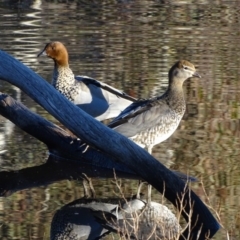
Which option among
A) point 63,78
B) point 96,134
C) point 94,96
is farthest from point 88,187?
point 63,78

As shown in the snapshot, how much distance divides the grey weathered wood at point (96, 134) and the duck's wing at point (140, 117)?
1.23m

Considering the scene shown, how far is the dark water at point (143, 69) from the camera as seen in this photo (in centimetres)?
736

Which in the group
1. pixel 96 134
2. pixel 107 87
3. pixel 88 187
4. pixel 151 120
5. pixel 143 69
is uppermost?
pixel 96 134

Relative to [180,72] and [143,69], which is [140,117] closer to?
[180,72]

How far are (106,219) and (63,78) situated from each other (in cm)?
305

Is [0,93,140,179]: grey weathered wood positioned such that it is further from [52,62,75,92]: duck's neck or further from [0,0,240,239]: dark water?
[52,62,75,92]: duck's neck

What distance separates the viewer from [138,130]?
8.07m

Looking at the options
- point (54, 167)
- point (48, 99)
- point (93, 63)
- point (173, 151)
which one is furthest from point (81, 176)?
point (93, 63)

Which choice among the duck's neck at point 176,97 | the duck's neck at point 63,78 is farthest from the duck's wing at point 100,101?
the duck's neck at point 176,97

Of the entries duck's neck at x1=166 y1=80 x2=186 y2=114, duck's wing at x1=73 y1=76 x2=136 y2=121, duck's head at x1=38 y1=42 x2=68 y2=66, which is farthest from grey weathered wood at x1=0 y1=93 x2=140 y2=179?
duck's head at x1=38 y1=42 x2=68 y2=66

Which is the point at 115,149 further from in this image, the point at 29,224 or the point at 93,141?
the point at 29,224

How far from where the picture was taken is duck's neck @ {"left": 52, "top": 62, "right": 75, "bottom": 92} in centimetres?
948

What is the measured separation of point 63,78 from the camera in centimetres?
956

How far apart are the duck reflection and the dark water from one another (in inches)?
4.3
